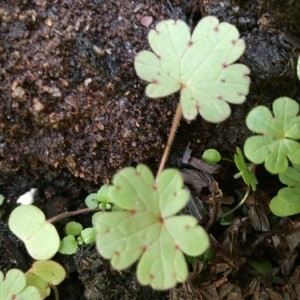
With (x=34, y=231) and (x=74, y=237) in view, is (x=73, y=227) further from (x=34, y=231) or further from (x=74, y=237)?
(x=34, y=231)

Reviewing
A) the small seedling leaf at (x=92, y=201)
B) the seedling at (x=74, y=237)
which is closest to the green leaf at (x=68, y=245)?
the seedling at (x=74, y=237)

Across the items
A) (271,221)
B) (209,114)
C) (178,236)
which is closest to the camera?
(178,236)

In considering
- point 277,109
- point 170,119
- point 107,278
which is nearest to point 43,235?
point 107,278

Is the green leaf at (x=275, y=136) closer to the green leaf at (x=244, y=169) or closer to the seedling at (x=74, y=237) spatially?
the green leaf at (x=244, y=169)

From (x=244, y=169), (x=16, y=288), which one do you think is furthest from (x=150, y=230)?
(x=16, y=288)

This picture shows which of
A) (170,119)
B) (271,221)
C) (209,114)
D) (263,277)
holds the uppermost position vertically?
(209,114)

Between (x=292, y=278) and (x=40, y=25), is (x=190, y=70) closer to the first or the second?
(x=40, y=25)
